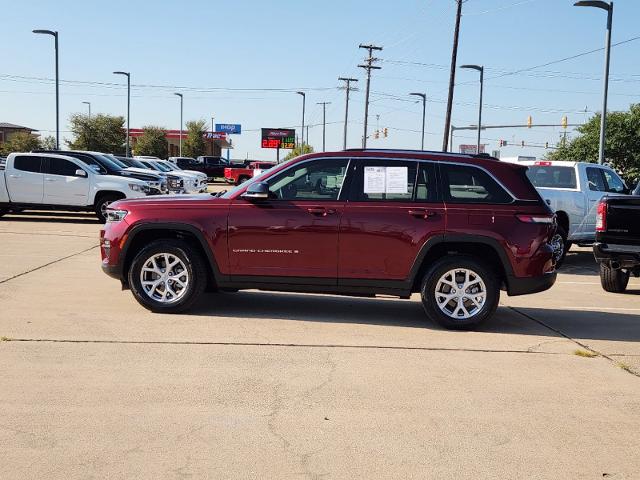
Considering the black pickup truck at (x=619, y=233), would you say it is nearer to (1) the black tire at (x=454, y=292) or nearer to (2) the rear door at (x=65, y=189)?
(1) the black tire at (x=454, y=292)

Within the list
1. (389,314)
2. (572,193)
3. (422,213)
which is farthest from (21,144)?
(422,213)

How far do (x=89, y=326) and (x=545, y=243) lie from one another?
4.67 meters

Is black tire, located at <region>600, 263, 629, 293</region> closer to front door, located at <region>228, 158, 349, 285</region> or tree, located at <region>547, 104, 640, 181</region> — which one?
front door, located at <region>228, 158, 349, 285</region>

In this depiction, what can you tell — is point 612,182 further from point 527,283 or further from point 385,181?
point 385,181

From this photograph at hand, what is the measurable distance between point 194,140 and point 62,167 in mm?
76091

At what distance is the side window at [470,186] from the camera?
7555 mm

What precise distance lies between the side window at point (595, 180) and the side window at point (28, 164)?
13792mm

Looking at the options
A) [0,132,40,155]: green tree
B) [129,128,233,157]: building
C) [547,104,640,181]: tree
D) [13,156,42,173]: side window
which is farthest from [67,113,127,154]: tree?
[13,156,42,173]: side window

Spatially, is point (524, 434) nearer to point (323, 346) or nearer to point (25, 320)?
point (323, 346)

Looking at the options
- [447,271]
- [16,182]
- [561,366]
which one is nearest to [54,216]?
[16,182]

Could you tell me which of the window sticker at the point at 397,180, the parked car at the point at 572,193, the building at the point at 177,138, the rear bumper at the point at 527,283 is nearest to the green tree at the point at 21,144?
the building at the point at 177,138

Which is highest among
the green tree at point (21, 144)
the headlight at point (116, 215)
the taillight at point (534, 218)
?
the green tree at point (21, 144)

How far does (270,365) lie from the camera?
599 cm

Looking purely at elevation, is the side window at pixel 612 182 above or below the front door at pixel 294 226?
above
